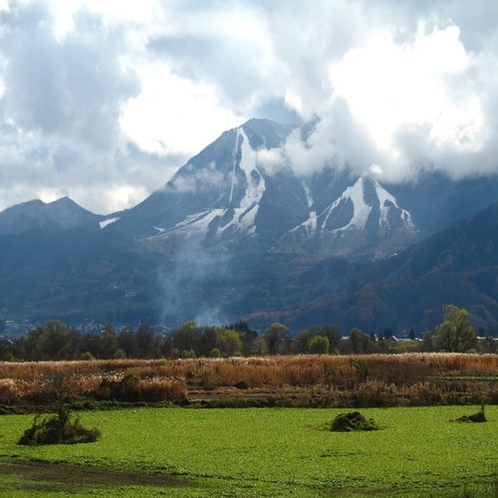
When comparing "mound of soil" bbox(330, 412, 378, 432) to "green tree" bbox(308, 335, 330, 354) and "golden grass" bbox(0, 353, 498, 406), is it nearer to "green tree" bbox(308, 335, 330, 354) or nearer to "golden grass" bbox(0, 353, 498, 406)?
"golden grass" bbox(0, 353, 498, 406)

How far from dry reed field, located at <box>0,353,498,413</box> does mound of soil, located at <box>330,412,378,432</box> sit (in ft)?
33.7

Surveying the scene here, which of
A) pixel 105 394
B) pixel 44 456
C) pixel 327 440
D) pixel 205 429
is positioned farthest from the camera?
pixel 105 394

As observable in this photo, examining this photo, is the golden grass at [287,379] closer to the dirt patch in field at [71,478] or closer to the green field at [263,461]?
the green field at [263,461]

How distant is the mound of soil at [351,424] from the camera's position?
28.8 meters

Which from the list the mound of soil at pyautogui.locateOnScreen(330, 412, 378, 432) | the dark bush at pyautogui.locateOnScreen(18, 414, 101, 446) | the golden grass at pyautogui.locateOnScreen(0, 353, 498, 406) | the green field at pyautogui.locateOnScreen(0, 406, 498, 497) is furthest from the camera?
the golden grass at pyautogui.locateOnScreen(0, 353, 498, 406)

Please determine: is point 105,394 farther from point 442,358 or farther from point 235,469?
point 442,358

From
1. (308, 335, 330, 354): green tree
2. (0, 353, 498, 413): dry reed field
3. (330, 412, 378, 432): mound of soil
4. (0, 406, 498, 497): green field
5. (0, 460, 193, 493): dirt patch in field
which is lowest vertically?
(0, 460, 193, 493): dirt patch in field

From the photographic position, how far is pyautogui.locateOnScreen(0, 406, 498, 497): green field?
63.2 feet

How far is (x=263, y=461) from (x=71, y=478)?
18.7 ft

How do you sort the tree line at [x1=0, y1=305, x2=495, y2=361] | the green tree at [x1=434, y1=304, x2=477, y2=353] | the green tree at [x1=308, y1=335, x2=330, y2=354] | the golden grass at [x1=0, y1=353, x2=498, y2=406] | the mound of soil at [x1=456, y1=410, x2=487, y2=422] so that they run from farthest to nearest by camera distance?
1. the green tree at [x1=308, y1=335, x2=330, y2=354]
2. the tree line at [x1=0, y1=305, x2=495, y2=361]
3. the green tree at [x1=434, y1=304, x2=477, y2=353]
4. the golden grass at [x1=0, y1=353, x2=498, y2=406]
5. the mound of soil at [x1=456, y1=410, x2=487, y2=422]

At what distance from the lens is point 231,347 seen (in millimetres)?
122688

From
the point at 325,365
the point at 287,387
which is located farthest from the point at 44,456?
the point at 325,365

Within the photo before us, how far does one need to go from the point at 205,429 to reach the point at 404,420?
8613mm

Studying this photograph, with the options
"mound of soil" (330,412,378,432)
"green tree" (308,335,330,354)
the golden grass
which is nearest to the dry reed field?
the golden grass
